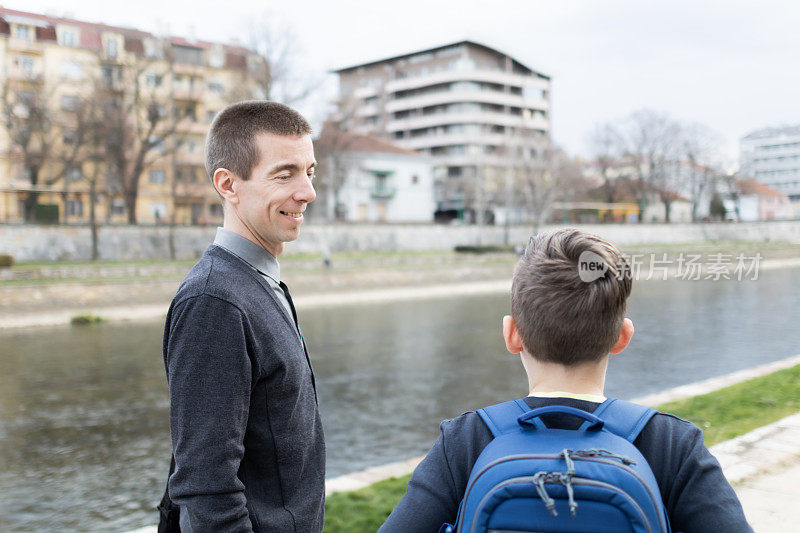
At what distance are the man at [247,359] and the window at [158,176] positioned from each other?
49.4 meters

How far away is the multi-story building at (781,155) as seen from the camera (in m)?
12.4

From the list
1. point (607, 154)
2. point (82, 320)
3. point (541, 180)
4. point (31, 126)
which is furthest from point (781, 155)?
point (607, 154)

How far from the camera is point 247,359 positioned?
174cm

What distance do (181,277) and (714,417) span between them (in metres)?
22.6

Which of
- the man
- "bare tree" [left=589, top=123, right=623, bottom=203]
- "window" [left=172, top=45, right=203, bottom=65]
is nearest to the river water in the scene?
the man

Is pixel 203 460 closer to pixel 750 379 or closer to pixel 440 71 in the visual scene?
pixel 750 379

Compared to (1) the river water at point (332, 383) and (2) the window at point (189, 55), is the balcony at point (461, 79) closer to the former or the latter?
(2) the window at point (189, 55)

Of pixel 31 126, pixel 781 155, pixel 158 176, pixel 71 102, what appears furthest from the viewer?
pixel 158 176

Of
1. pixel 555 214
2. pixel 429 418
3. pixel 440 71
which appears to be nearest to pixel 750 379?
pixel 429 418

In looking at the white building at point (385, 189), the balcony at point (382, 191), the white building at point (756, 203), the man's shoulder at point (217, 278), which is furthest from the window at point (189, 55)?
the man's shoulder at point (217, 278)

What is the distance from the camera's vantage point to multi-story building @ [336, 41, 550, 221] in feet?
243

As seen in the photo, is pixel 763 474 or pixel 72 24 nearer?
pixel 763 474

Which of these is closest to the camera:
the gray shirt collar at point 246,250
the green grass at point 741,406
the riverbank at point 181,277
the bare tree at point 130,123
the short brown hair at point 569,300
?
the short brown hair at point 569,300

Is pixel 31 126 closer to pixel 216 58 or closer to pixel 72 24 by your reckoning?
pixel 72 24
